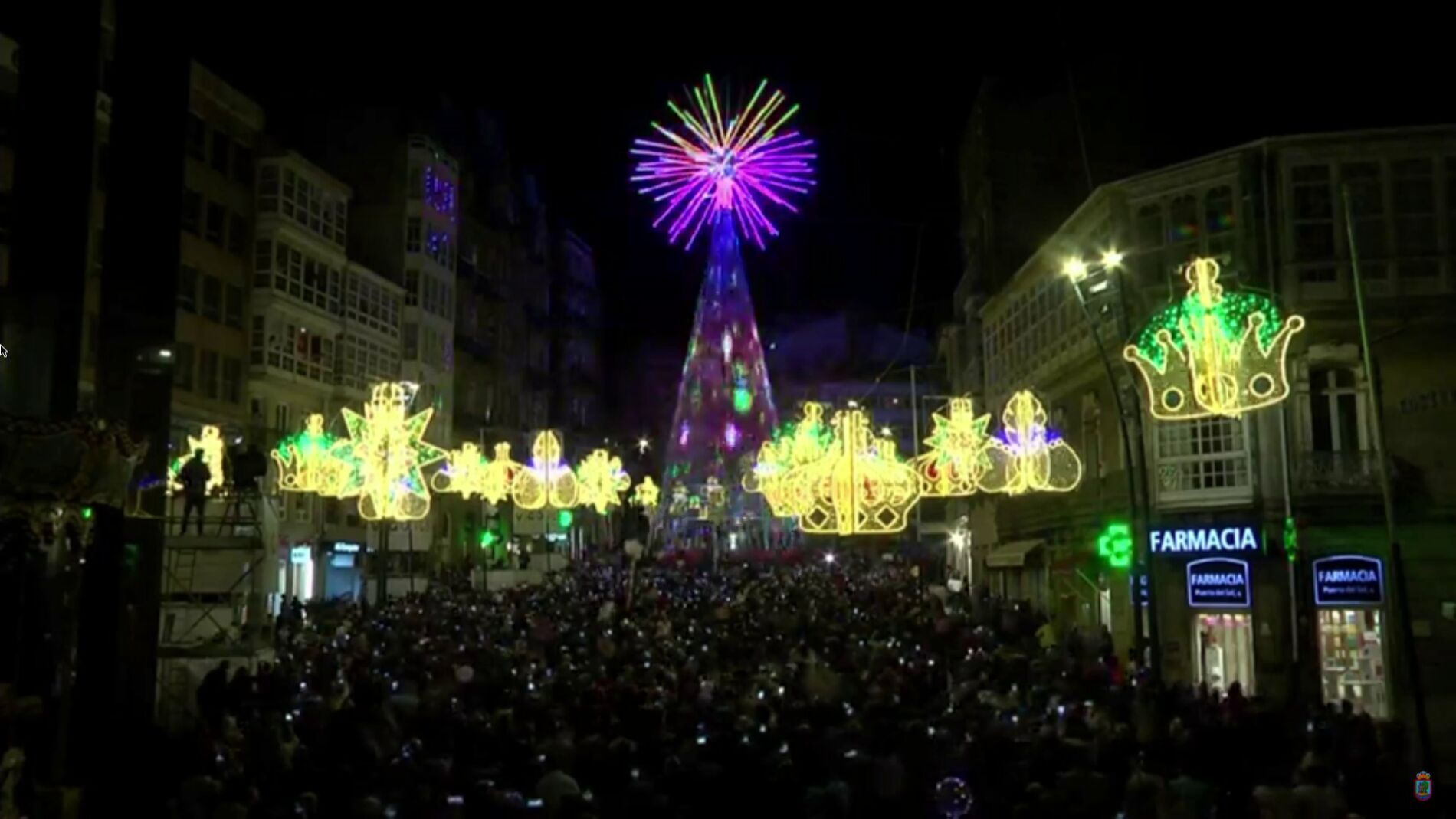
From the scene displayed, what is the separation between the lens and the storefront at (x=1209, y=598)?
26.2 m

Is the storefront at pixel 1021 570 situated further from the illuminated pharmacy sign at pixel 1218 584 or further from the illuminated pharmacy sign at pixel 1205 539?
the illuminated pharmacy sign at pixel 1218 584

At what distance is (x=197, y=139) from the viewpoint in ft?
124

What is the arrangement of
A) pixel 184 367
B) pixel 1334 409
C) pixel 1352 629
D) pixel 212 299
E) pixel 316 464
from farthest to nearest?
1. pixel 212 299
2. pixel 184 367
3. pixel 316 464
4. pixel 1334 409
5. pixel 1352 629

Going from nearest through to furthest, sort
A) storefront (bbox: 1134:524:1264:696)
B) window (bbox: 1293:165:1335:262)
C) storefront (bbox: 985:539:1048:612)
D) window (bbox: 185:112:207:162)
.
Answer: window (bbox: 1293:165:1335:262), storefront (bbox: 1134:524:1264:696), window (bbox: 185:112:207:162), storefront (bbox: 985:539:1048:612)

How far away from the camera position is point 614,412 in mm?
106562

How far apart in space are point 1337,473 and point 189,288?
30.5 m

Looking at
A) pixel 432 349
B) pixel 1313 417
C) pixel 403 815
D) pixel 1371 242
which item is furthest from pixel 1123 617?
pixel 432 349

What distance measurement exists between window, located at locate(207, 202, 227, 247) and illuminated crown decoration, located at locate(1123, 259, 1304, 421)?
99.2 feet

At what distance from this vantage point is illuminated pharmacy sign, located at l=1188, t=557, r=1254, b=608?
26188 mm

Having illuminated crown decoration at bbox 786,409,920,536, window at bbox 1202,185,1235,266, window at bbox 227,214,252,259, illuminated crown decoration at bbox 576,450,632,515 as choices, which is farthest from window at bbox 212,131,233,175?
window at bbox 1202,185,1235,266

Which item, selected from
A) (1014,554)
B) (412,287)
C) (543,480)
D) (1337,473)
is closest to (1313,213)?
(1337,473)

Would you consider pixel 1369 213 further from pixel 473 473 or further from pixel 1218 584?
pixel 473 473

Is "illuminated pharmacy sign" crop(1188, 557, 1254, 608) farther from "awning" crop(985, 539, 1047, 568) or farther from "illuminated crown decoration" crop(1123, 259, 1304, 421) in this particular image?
"awning" crop(985, 539, 1047, 568)

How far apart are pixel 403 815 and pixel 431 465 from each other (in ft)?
129
